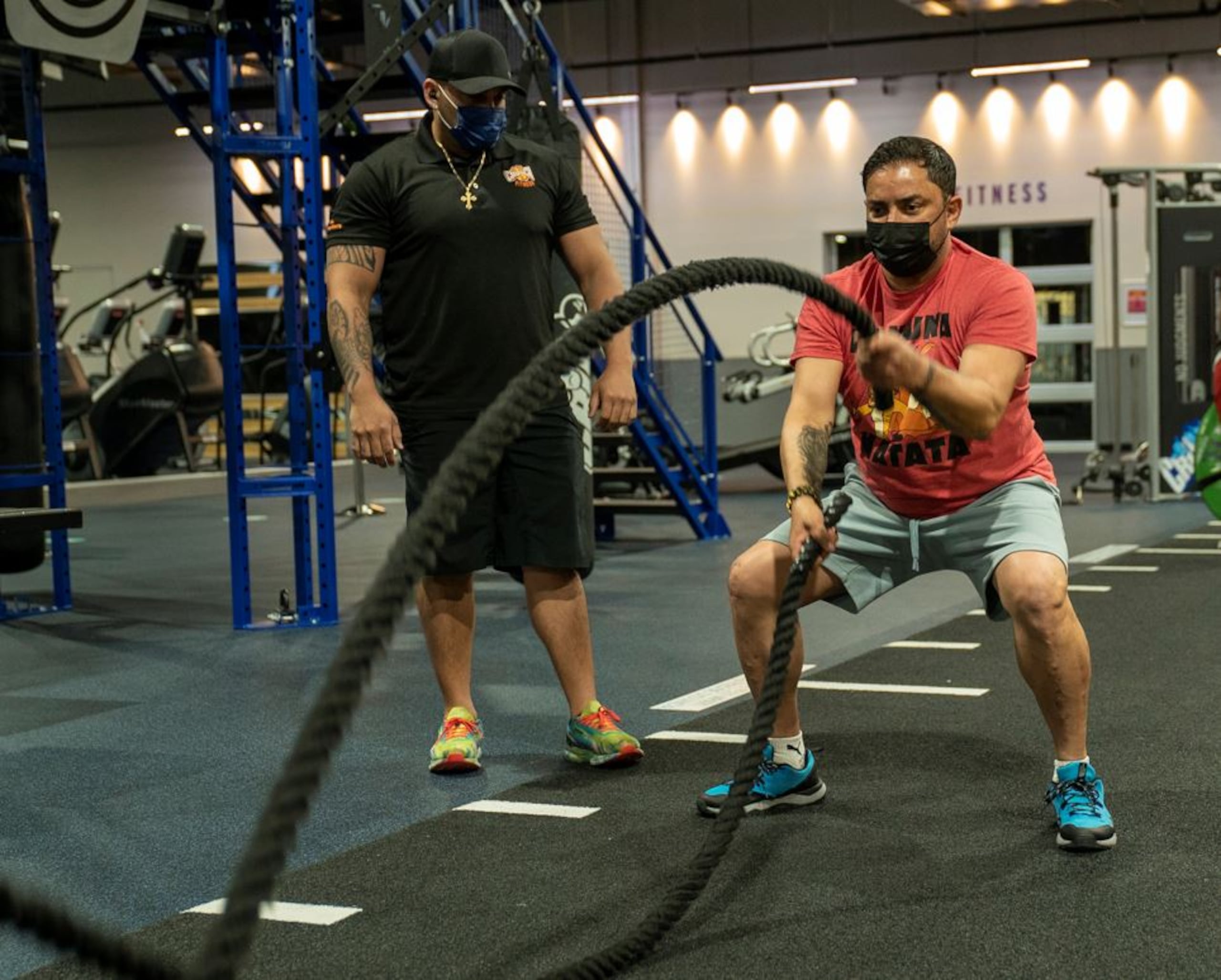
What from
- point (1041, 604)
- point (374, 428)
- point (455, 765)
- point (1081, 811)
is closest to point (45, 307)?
point (374, 428)

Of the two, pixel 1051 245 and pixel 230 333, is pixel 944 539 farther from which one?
pixel 1051 245

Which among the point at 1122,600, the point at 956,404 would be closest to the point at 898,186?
the point at 956,404

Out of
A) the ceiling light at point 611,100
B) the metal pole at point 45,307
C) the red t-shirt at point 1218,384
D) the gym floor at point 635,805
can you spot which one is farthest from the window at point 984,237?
the metal pole at point 45,307

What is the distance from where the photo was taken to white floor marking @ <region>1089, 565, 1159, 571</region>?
22.1ft

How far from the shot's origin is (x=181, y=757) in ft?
12.2

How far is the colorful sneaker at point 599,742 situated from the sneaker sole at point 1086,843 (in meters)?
1.00

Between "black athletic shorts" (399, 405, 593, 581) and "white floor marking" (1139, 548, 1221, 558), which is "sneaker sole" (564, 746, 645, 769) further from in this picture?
"white floor marking" (1139, 548, 1221, 558)

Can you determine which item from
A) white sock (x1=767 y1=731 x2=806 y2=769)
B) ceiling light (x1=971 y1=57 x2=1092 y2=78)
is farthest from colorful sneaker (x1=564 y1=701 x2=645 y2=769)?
ceiling light (x1=971 y1=57 x2=1092 y2=78)

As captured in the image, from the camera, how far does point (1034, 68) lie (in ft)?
48.0

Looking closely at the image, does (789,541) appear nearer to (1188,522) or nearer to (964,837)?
(964,837)

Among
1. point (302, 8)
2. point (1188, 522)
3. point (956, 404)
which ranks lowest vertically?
point (1188, 522)

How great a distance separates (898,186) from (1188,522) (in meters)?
6.59

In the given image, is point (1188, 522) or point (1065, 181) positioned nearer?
point (1188, 522)

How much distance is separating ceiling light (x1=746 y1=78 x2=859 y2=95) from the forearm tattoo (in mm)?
12617
